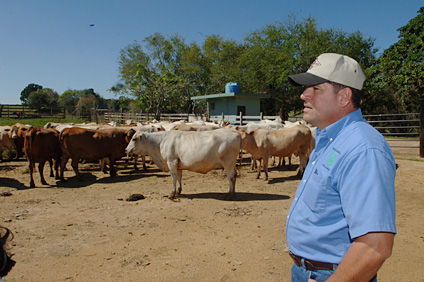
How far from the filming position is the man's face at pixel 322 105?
1.82 metres

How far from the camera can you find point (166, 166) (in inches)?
344

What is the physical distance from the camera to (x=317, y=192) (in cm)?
168

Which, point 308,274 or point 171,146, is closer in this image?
point 308,274

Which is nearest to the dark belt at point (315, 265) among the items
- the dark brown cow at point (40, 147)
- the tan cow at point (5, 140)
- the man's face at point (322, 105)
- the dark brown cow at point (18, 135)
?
the man's face at point (322, 105)

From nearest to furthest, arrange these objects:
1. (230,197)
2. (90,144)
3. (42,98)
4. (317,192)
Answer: (317,192), (230,197), (90,144), (42,98)

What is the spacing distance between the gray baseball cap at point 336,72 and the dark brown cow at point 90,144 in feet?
33.5

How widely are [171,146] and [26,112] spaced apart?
109 ft

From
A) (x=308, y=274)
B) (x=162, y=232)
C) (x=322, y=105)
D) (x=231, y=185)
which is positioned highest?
(x=322, y=105)

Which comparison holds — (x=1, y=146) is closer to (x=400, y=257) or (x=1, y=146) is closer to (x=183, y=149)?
(x=183, y=149)

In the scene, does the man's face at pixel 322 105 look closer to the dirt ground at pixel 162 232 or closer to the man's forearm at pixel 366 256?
the man's forearm at pixel 366 256

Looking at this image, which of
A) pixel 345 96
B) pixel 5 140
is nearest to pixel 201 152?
pixel 345 96

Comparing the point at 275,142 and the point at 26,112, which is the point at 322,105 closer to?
the point at 275,142

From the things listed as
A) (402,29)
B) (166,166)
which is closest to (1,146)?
(166,166)

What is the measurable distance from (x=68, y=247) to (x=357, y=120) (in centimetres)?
510
